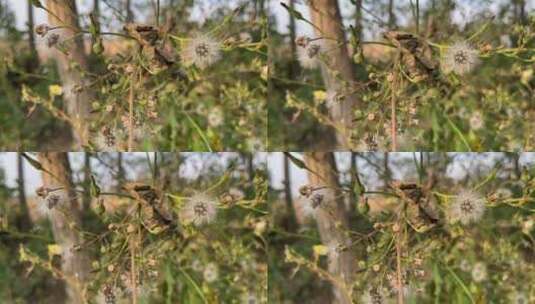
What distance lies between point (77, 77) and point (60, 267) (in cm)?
54

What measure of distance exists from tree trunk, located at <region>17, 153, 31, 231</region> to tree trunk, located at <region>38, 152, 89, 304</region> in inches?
2.4

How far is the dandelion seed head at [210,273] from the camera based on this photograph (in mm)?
2836

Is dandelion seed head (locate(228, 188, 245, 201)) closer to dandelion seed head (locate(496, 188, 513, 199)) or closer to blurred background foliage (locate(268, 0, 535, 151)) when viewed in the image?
blurred background foliage (locate(268, 0, 535, 151))

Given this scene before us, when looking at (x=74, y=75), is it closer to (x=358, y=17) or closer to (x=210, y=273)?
(x=210, y=273)

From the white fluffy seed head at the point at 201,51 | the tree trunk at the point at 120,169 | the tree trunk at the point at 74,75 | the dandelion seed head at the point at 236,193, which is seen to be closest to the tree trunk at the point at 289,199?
the dandelion seed head at the point at 236,193

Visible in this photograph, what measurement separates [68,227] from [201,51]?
0.63m

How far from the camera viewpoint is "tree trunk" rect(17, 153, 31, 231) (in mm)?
2811

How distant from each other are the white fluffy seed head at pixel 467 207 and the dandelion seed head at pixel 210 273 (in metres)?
0.68

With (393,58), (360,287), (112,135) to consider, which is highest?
(393,58)

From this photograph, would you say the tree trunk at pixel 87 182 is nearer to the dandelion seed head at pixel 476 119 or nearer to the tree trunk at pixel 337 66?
the tree trunk at pixel 337 66

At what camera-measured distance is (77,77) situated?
2.81 metres

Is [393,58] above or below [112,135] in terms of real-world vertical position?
above

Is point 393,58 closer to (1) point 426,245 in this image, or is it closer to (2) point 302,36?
(2) point 302,36

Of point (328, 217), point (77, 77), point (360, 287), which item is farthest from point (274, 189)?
point (77, 77)
